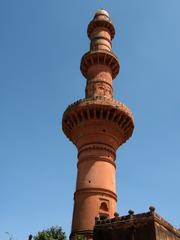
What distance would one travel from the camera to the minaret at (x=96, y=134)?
2167 cm

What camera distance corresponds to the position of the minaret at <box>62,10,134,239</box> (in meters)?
21.7

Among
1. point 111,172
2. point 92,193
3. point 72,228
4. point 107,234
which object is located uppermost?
point 111,172

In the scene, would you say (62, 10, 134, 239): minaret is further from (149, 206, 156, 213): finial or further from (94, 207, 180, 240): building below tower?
(149, 206, 156, 213): finial

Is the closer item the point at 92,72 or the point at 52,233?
the point at 52,233

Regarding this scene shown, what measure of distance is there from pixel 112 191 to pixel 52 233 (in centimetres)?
469

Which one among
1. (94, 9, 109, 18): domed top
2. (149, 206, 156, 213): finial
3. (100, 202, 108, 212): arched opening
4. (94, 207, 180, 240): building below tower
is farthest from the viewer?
(94, 9, 109, 18): domed top

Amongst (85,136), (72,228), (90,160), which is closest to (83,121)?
(85,136)

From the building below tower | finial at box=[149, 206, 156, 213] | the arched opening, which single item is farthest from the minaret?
finial at box=[149, 206, 156, 213]

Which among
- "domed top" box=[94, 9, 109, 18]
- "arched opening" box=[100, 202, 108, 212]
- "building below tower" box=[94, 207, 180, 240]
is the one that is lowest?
"building below tower" box=[94, 207, 180, 240]

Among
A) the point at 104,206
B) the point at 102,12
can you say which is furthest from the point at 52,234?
the point at 102,12

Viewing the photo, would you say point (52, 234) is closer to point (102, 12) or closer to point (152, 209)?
point (152, 209)

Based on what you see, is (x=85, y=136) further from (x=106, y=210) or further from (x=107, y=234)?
(x=107, y=234)

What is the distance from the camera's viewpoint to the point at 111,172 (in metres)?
23.2

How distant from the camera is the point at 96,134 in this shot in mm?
23734
